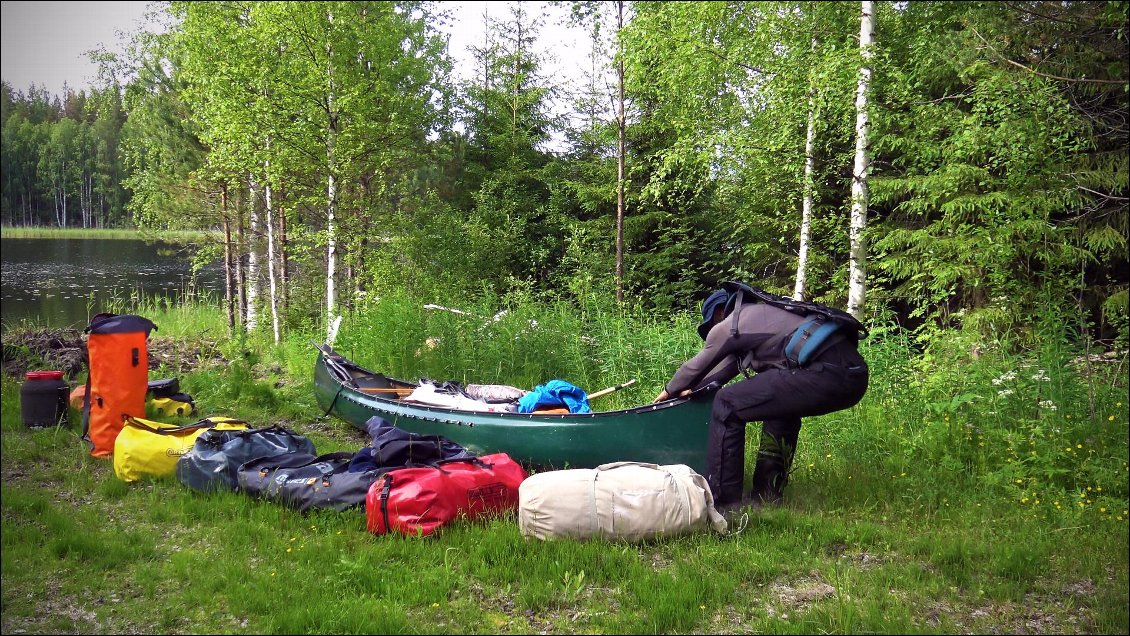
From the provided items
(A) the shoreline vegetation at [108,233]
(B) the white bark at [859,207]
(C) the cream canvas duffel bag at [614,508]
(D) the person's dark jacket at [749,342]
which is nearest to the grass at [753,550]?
(C) the cream canvas duffel bag at [614,508]

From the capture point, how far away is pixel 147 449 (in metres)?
4.91

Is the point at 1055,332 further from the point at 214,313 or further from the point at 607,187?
the point at 214,313

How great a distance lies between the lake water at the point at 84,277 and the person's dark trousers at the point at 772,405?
11377 mm

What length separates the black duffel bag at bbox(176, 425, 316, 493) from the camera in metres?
4.66

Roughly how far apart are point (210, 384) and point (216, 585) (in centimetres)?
483

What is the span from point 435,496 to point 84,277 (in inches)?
887

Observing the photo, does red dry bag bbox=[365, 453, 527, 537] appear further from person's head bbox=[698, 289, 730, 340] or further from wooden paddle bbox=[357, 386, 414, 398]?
wooden paddle bbox=[357, 386, 414, 398]

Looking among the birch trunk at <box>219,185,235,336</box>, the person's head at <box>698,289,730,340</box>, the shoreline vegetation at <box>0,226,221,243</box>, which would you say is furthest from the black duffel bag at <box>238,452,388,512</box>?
the birch trunk at <box>219,185,235,336</box>

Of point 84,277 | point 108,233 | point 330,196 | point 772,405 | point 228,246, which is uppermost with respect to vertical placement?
point 330,196

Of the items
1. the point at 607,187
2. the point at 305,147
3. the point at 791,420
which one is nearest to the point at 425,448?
the point at 791,420

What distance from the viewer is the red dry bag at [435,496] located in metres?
3.99

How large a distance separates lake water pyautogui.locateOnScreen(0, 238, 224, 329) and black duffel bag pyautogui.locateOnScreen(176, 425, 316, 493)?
8.50 metres

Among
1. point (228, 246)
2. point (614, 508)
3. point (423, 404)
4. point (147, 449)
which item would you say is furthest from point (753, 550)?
point (228, 246)

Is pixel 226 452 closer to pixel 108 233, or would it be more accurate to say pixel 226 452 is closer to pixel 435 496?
pixel 435 496
